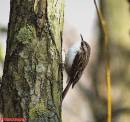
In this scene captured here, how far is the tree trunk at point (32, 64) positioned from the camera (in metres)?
1.30

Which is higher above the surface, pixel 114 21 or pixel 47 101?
pixel 114 21

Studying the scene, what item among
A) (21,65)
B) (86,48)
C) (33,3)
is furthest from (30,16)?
(86,48)

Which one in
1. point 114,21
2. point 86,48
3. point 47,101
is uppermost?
point 114,21

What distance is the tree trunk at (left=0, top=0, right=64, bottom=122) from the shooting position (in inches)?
51.3

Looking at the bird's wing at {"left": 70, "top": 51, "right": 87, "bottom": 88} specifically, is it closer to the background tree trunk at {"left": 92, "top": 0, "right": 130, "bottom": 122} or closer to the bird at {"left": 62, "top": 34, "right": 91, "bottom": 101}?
the bird at {"left": 62, "top": 34, "right": 91, "bottom": 101}

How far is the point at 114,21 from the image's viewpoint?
7.08ft

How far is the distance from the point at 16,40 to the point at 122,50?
94 centimetres

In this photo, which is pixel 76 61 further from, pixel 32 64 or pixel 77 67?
pixel 32 64

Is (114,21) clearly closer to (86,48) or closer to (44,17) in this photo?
(86,48)

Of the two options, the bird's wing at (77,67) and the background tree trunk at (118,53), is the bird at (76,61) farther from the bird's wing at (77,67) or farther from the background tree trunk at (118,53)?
the background tree trunk at (118,53)

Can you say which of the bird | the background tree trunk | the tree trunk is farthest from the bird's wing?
the tree trunk

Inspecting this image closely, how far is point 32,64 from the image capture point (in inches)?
51.8

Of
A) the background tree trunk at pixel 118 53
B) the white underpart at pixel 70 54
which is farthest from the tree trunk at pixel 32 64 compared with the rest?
the background tree trunk at pixel 118 53

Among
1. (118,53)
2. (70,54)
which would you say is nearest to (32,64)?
(70,54)
